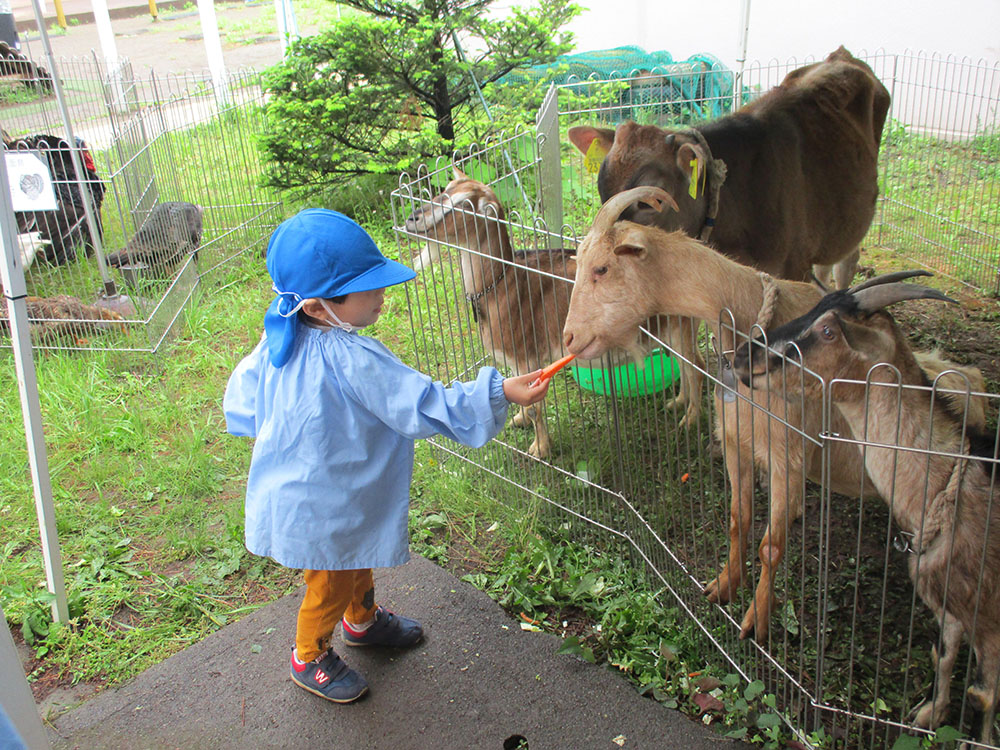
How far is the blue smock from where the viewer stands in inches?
111

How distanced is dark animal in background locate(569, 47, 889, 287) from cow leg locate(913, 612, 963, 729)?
230 centimetres

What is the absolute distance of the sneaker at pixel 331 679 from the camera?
3350mm

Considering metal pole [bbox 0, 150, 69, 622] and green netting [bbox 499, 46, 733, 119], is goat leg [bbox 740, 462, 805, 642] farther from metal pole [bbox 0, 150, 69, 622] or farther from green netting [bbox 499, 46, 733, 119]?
green netting [bbox 499, 46, 733, 119]

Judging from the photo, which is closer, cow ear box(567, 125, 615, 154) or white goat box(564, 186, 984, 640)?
white goat box(564, 186, 984, 640)

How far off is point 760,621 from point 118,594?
312 centimetres

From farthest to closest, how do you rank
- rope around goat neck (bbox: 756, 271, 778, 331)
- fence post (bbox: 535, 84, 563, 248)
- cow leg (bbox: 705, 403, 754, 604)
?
fence post (bbox: 535, 84, 563, 248) → cow leg (bbox: 705, 403, 754, 604) → rope around goat neck (bbox: 756, 271, 778, 331)

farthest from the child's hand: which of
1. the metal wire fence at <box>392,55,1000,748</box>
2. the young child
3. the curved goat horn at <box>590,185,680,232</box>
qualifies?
the curved goat horn at <box>590,185,680,232</box>

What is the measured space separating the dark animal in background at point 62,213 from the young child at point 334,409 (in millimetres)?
5168

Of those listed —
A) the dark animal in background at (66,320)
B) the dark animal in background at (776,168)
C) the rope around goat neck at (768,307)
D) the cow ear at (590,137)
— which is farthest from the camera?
the dark animal in background at (66,320)

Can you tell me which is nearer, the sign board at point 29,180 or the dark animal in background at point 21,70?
the sign board at point 29,180

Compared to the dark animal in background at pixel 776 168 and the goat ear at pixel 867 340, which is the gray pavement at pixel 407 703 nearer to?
the goat ear at pixel 867 340

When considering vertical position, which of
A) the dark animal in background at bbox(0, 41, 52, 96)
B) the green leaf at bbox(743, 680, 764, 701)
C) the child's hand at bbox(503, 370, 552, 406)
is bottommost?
the green leaf at bbox(743, 680, 764, 701)

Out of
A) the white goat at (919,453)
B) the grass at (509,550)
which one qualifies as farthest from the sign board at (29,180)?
the white goat at (919,453)

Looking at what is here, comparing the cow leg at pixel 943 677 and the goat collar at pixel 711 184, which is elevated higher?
the goat collar at pixel 711 184
